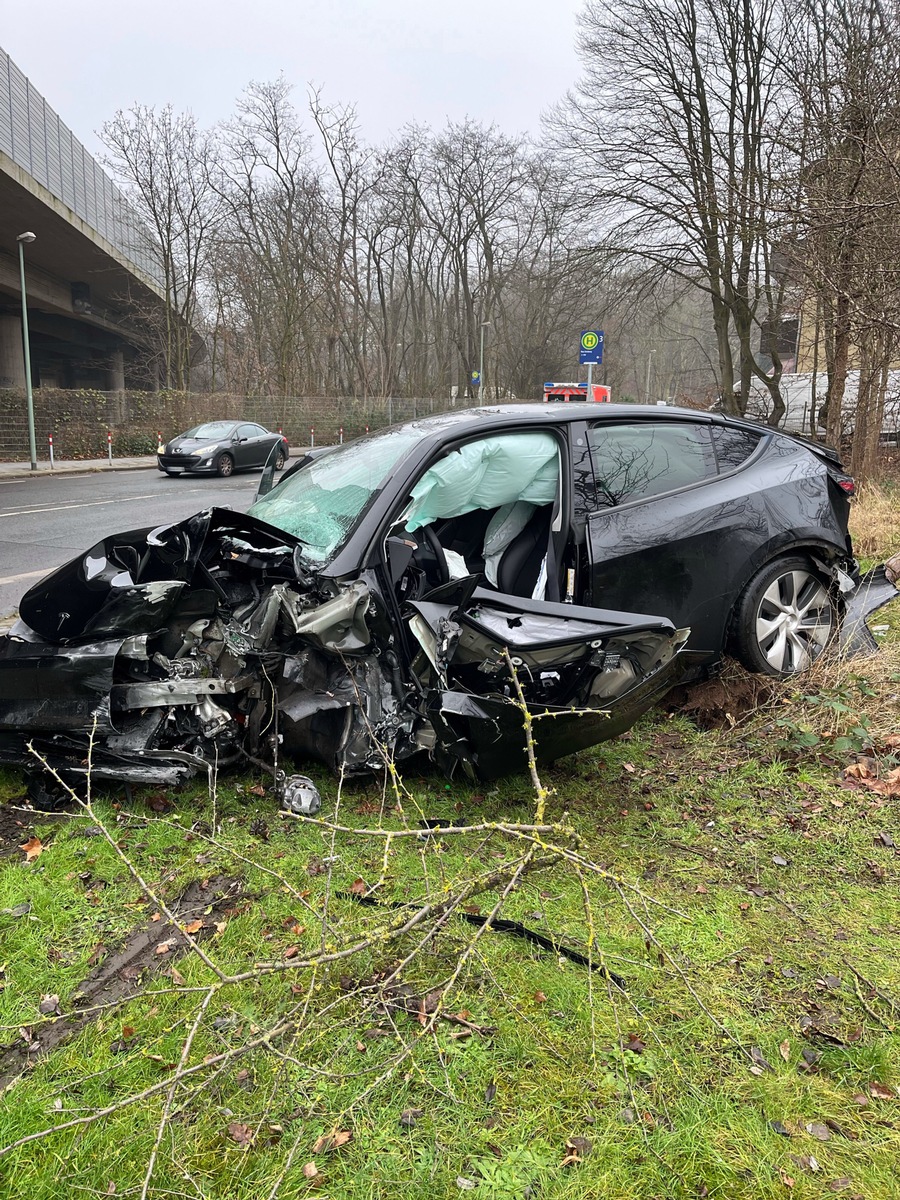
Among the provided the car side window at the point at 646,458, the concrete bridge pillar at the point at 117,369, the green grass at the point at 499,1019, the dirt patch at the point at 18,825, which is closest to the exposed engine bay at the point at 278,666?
the dirt patch at the point at 18,825

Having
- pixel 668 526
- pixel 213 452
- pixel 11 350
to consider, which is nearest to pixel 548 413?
pixel 668 526

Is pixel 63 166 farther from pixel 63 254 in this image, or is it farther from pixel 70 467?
pixel 70 467

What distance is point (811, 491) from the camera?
4.28 meters

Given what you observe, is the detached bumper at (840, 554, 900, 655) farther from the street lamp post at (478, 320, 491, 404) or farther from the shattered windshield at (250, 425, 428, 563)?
the street lamp post at (478, 320, 491, 404)

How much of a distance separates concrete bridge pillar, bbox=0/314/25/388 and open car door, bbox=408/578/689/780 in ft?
108

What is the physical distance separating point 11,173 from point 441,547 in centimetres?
1960

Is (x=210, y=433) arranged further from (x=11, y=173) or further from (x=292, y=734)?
(x=292, y=734)

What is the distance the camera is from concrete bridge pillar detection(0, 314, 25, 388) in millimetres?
30375

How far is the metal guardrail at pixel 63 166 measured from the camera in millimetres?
19281

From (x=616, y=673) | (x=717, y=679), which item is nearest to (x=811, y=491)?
(x=717, y=679)

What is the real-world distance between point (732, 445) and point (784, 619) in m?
0.99

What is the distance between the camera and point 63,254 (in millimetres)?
26688

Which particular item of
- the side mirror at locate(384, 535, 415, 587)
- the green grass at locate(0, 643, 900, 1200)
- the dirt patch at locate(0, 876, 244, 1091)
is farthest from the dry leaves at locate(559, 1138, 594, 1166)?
the side mirror at locate(384, 535, 415, 587)

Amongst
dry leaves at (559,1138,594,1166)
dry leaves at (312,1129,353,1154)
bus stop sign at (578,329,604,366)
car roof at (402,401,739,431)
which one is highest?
bus stop sign at (578,329,604,366)
